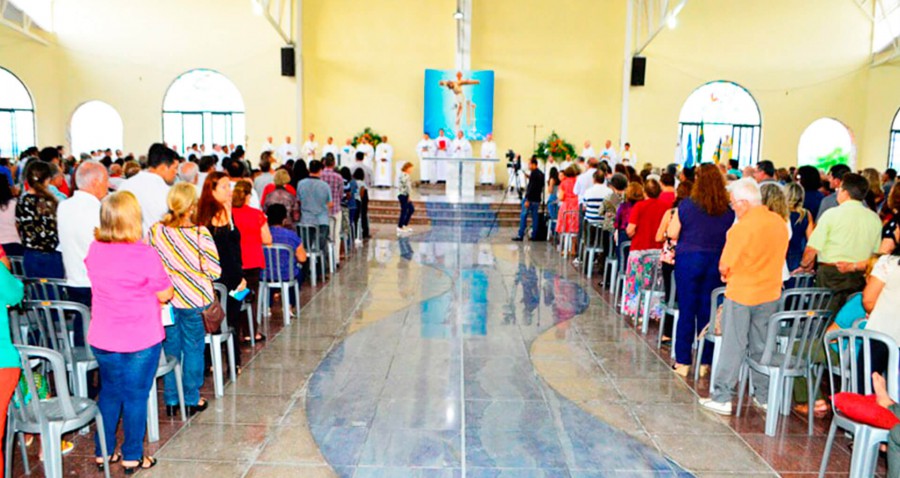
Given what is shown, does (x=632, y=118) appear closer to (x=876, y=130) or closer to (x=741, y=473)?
(x=876, y=130)

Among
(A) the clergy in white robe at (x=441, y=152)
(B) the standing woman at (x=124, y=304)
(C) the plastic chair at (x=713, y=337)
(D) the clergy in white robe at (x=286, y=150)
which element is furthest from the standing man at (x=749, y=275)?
(D) the clergy in white robe at (x=286, y=150)

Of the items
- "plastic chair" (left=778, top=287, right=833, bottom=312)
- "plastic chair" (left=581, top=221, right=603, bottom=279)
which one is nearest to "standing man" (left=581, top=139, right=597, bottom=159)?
"plastic chair" (left=581, top=221, right=603, bottom=279)

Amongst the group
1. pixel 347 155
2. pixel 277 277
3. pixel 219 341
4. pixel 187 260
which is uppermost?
pixel 347 155

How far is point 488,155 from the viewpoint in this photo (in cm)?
1858

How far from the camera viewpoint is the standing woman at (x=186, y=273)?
13.0 ft

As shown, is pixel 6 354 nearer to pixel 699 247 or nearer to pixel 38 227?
pixel 38 227

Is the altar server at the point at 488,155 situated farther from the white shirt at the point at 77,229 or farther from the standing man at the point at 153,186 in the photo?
the white shirt at the point at 77,229

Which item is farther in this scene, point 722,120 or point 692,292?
point 722,120

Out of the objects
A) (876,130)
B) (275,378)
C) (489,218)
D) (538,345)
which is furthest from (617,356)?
(876,130)

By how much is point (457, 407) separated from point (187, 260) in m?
1.75

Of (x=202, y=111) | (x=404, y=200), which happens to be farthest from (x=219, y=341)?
(x=202, y=111)

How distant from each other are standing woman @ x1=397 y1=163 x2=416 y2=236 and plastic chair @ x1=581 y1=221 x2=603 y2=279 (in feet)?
11.8

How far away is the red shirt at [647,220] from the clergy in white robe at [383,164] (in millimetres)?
12618

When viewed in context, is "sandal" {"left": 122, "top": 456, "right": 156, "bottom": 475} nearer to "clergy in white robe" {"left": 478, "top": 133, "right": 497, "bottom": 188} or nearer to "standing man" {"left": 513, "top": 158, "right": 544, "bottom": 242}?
"standing man" {"left": 513, "top": 158, "right": 544, "bottom": 242}
